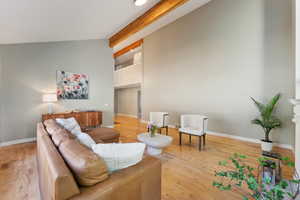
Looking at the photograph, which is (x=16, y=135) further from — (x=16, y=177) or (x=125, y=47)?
(x=125, y=47)

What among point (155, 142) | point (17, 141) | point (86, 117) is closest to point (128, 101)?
point (86, 117)

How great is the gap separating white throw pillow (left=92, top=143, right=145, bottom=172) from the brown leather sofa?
0.15 ft

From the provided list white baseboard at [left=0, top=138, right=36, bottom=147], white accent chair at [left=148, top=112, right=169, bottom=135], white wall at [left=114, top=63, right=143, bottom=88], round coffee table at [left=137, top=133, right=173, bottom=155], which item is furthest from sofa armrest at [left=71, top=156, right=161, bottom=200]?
white wall at [left=114, top=63, right=143, bottom=88]

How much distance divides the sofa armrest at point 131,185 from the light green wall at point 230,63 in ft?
12.2

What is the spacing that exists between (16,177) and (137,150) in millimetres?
2295

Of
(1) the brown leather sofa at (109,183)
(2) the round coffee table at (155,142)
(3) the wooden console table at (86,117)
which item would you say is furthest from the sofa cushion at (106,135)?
(3) the wooden console table at (86,117)

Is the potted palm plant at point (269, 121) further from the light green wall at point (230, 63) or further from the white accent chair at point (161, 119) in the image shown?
the white accent chair at point (161, 119)

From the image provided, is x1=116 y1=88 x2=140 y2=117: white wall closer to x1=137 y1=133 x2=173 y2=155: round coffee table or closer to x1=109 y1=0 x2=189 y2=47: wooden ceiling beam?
x1=109 y1=0 x2=189 y2=47: wooden ceiling beam

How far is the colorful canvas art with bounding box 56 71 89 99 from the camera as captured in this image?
4.39 m

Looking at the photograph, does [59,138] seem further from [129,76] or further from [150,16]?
[129,76]

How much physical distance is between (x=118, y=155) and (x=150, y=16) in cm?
386

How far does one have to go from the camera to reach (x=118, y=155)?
1125mm

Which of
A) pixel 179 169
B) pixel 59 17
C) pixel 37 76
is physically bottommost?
pixel 179 169

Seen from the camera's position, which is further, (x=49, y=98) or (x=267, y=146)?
(x=49, y=98)
